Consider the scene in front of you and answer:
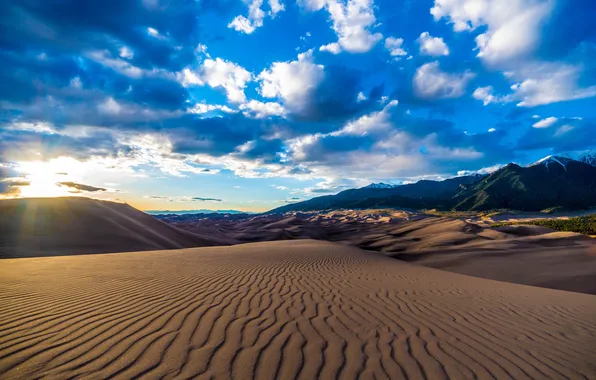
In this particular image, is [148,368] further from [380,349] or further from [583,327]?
[583,327]

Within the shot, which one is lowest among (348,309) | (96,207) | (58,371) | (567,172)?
(348,309)

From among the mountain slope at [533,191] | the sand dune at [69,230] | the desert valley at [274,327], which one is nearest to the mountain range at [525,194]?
the mountain slope at [533,191]

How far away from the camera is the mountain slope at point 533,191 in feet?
421

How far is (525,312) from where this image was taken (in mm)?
5594

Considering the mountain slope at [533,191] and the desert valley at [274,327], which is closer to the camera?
the desert valley at [274,327]

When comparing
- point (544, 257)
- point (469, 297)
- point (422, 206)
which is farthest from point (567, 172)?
point (469, 297)

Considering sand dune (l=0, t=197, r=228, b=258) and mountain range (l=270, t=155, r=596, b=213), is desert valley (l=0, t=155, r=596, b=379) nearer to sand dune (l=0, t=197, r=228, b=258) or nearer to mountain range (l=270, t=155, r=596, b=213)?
sand dune (l=0, t=197, r=228, b=258)

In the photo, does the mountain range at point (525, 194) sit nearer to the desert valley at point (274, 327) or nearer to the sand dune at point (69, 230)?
the desert valley at point (274, 327)

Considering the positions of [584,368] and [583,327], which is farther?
[583,327]

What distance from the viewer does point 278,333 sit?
386 centimetres

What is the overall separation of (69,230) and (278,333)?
25.3 metres

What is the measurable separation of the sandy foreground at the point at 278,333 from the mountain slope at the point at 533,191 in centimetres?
14376

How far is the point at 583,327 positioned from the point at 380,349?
4196 millimetres

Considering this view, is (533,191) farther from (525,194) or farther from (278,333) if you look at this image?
(278,333)
